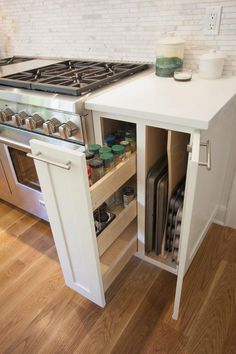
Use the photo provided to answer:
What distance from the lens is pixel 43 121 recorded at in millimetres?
1127

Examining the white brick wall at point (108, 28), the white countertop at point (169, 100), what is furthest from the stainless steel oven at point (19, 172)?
the white brick wall at point (108, 28)

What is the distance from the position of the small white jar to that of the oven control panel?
595mm

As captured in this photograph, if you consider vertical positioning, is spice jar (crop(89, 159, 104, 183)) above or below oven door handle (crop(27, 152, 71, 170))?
below

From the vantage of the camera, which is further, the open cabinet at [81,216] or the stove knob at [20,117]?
the stove knob at [20,117]

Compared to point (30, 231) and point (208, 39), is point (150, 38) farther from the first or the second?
point (30, 231)

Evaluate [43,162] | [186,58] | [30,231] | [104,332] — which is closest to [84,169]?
[43,162]

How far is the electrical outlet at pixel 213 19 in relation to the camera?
3.61ft

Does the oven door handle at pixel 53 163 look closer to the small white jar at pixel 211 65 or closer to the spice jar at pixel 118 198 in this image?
the spice jar at pixel 118 198

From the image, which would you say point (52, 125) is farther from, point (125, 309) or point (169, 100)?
point (125, 309)

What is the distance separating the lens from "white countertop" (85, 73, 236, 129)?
83 cm

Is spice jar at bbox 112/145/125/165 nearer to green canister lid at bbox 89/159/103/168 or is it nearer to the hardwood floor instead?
green canister lid at bbox 89/159/103/168

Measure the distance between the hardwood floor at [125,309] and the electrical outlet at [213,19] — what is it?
1049 mm

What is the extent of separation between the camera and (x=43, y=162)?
2.76 feet

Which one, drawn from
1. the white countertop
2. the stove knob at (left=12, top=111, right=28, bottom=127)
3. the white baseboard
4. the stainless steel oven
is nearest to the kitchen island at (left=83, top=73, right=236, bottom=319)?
the white countertop
